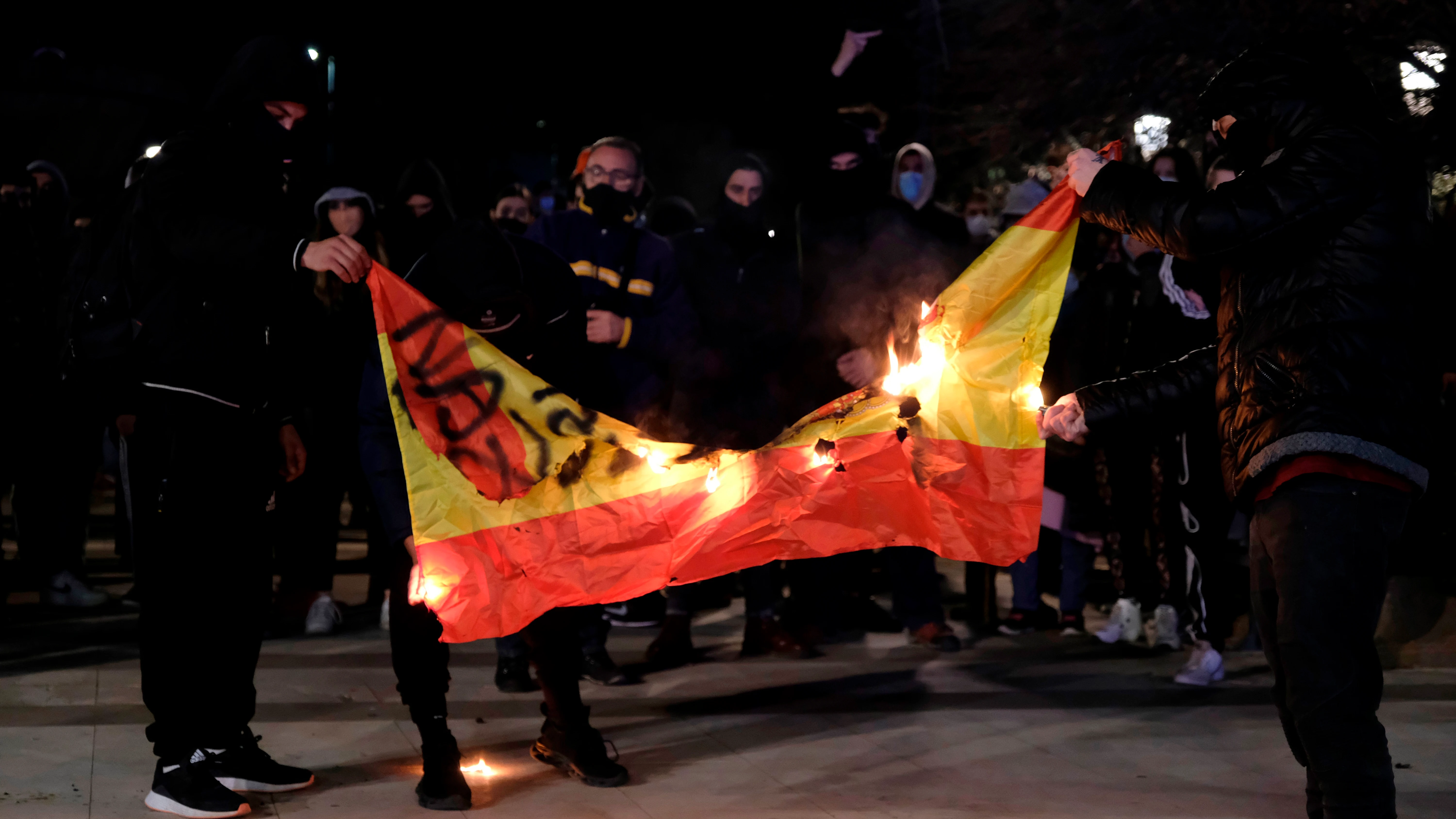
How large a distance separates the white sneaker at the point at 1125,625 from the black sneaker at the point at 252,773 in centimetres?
436

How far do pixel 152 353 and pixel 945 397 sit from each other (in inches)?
98.0

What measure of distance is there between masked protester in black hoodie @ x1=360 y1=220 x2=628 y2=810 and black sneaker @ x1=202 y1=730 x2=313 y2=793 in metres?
0.42

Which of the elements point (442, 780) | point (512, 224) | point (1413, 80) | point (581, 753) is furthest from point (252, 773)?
point (1413, 80)

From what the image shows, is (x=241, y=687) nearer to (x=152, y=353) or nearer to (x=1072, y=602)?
(x=152, y=353)

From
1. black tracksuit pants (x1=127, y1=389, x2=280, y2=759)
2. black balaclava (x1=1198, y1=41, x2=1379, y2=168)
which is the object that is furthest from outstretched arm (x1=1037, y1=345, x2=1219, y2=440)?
black tracksuit pants (x1=127, y1=389, x2=280, y2=759)

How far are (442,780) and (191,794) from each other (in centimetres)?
76

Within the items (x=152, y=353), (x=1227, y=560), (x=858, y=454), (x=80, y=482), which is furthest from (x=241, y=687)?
(x=1227, y=560)

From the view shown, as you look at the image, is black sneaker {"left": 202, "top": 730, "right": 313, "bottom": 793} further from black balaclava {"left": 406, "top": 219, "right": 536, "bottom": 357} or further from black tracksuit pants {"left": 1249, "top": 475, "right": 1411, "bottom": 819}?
black tracksuit pants {"left": 1249, "top": 475, "right": 1411, "bottom": 819}

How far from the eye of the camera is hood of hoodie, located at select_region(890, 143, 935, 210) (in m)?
8.35

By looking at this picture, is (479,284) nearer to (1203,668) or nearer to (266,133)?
(266,133)

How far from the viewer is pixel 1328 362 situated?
3727 mm

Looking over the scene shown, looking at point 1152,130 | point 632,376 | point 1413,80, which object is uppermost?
point 1152,130

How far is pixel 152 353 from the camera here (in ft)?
15.7

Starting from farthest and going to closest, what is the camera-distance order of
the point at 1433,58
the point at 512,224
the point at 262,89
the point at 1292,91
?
1. the point at 1433,58
2. the point at 512,224
3. the point at 262,89
4. the point at 1292,91
